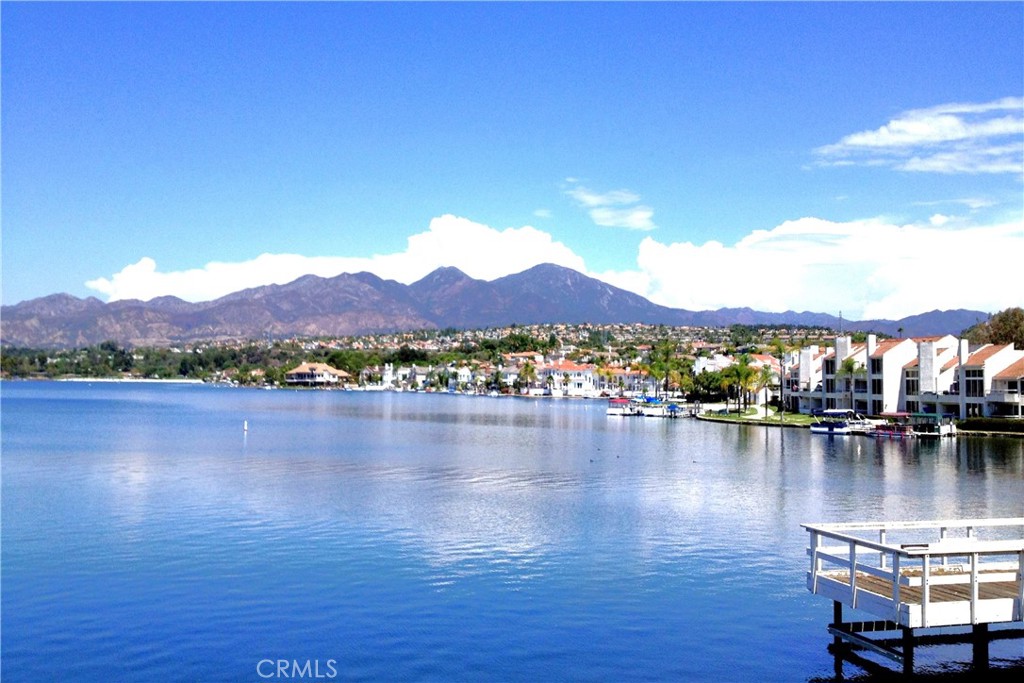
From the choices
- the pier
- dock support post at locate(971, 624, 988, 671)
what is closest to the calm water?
the pier

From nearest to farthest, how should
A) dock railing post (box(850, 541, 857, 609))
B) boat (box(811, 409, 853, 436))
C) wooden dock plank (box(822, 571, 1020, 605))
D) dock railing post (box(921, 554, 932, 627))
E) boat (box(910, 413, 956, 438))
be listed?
dock railing post (box(921, 554, 932, 627)) → wooden dock plank (box(822, 571, 1020, 605)) → dock railing post (box(850, 541, 857, 609)) → boat (box(910, 413, 956, 438)) → boat (box(811, 409, 853, 436))

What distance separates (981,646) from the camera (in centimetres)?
1641

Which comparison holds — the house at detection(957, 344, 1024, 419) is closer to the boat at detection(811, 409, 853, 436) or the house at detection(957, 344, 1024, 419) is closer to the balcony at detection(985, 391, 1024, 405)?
the balcony at detection(985, 391, 1024, 405)

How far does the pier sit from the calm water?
2.18 ft

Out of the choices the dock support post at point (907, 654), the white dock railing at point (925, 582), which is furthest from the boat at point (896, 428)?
the dock support post at point (907, 654)

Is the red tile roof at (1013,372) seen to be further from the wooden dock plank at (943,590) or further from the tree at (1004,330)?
the wooden dock plank at (943,590)

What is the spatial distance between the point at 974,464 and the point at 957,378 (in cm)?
3466

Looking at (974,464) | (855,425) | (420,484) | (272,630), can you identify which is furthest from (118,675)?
(855,425)

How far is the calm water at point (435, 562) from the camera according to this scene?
1736cm

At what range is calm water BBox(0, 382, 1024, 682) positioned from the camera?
17.4 metres

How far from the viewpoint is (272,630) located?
18.6m

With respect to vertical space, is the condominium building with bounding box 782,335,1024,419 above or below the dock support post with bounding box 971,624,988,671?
above

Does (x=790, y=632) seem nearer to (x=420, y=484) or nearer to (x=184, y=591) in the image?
(x=184, y=591)

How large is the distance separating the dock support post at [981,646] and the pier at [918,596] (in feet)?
0.06
